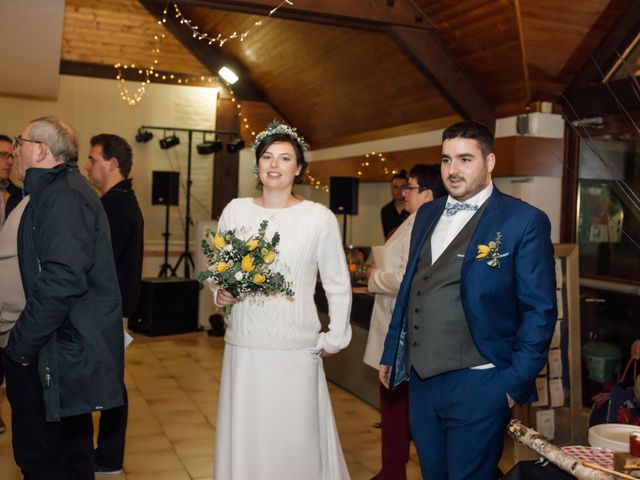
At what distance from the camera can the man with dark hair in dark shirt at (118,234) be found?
3.91m

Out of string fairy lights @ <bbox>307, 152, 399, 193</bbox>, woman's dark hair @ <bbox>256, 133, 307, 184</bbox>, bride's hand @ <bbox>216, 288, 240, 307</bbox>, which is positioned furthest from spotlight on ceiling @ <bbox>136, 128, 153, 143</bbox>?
bride's hand @ <bbox>216, 288, 240, 307</bbox>

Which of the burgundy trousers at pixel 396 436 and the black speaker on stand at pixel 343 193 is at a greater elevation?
the black speaker on stand at pixel 343 193

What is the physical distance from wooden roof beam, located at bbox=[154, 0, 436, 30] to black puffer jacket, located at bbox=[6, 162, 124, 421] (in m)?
3.64

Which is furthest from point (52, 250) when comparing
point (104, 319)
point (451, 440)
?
point (451, 440)

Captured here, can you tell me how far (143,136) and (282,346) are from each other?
8.35 m

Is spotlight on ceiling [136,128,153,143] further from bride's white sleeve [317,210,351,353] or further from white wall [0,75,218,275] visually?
bride's white sleeve [317,210,351,353]

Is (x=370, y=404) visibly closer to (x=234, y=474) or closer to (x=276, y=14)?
(x=234, y=474)

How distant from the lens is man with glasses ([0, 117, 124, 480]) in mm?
2607

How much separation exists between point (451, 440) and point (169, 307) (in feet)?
20.8

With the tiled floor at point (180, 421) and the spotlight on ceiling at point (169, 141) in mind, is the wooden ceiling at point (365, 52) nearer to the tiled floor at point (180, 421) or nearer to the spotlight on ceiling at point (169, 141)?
the spotlight on ceiling at point (169, 141)

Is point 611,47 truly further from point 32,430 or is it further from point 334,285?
point 32,430

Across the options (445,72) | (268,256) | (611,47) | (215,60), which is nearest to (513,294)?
(268,256)

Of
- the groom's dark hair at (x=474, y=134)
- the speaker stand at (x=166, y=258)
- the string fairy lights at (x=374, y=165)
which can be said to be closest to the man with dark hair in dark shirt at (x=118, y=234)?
the groom's dark hair at (x=474, y=134)

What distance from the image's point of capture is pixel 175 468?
4.16 meters
